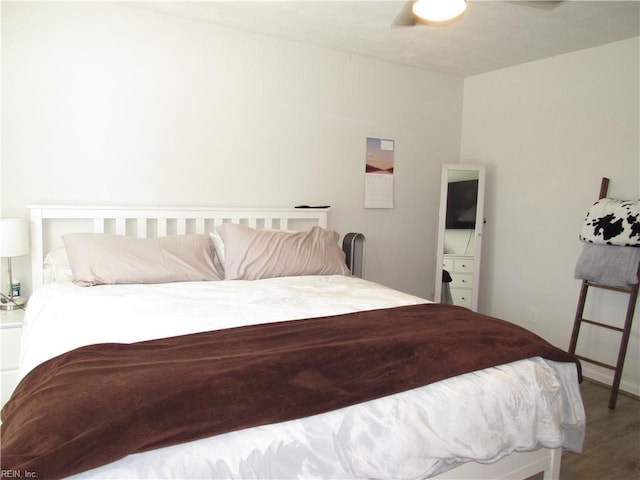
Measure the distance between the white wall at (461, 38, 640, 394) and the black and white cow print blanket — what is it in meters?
0.20

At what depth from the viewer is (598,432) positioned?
244cm

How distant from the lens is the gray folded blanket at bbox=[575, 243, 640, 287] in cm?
276

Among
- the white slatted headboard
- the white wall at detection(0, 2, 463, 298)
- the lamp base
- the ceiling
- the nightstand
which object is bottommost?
the nightstand

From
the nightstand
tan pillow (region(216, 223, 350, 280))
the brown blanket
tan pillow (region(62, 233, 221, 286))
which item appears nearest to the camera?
the brown blanket

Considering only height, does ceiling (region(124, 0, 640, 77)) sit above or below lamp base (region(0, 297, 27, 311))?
above

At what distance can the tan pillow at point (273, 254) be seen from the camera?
2.72 m

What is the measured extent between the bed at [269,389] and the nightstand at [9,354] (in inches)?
9.8

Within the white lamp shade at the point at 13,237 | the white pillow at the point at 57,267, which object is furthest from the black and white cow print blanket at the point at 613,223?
the white lamp shade at the point at 13,237

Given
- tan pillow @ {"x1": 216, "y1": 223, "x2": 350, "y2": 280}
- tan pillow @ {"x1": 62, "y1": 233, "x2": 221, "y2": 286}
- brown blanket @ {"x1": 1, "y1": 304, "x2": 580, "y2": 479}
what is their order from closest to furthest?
1. brown blanket @ {"x1": 1, "y1": 304, "x2": 580, "y2": 479}
2. tan pillow @ {"x1": 62, "y1": 233, "x2": 221, "y2": 286}
3. tan pillow @ {"x1": 216, "y1": 223, "x2": 350, "y2": 280}

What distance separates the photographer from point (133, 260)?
2.44 metres

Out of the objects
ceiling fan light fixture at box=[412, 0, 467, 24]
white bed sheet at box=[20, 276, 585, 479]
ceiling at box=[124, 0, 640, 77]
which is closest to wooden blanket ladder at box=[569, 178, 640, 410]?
ceiling at box=[124, 0, 640, 77]

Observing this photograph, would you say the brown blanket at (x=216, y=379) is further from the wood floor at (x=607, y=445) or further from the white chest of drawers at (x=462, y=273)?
the white chest of drawers at (x=462, y=273)

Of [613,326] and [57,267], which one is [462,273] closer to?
[613,326]

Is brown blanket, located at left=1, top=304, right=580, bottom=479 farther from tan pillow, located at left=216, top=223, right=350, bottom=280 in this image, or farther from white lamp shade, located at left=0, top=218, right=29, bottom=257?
white lamp shade, located at left=0, top=218, right=29, bottom=257
